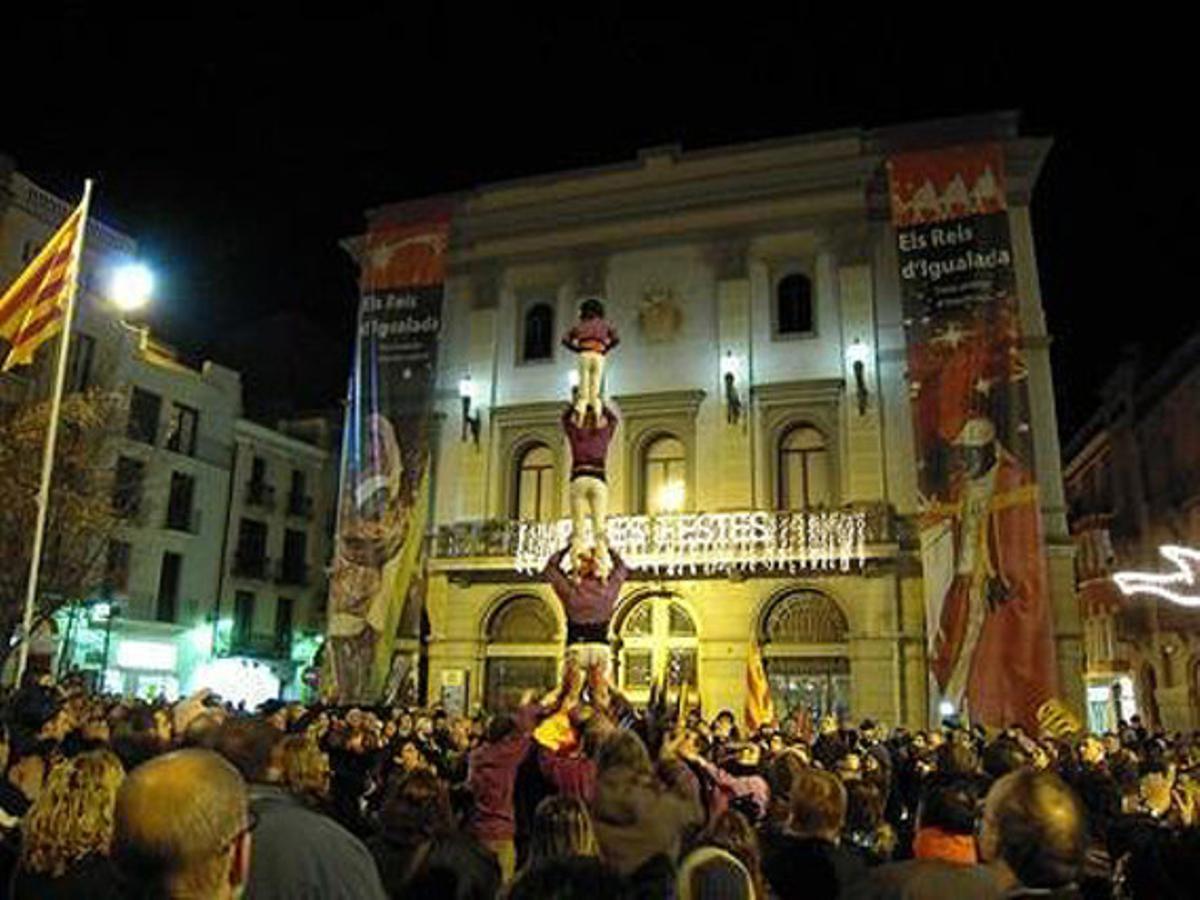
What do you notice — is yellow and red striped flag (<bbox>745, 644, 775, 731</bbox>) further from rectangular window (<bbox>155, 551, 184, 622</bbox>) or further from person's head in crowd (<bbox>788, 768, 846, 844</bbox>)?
rectangular window (<bbox>155, 551, 184, 622</bbox>)

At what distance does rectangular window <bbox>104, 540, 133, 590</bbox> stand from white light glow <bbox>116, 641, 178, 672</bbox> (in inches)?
77.3

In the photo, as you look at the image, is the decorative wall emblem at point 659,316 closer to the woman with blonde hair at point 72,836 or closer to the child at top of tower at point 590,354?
the child at top of tower at point 590,354

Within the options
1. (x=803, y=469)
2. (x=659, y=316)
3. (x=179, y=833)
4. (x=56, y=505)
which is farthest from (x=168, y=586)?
(x=179, y=833)

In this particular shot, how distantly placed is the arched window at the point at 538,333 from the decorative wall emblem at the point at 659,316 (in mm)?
2882

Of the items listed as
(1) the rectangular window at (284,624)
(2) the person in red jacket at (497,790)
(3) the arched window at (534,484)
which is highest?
(3) the arched window at (534,484)

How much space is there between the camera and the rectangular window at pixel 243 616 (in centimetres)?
3919

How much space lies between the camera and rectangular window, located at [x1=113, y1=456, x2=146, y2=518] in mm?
33188

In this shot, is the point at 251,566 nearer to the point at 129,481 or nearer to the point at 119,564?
the point at 119,564

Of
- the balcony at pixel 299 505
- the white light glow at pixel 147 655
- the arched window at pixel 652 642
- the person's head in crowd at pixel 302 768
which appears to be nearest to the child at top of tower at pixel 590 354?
the person's head in crowd at pixel 302 768

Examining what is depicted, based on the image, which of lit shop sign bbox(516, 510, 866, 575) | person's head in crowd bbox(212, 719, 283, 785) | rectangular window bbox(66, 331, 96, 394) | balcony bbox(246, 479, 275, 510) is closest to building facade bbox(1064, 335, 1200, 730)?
lit shop sign bbox(516, 510, 866, 575)

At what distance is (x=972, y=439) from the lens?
23.0m

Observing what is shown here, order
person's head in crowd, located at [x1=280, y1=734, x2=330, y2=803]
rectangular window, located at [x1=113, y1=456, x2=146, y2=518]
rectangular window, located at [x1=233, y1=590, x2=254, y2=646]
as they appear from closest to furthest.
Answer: person's head in crowd, located at [x1=280, y1=734, x2=330, y2=803], rectangular window, located at [x1=113, y1=456, x2=146, y2=518], rectangular window, located at [x1=233, y1=590, x2=254, y2=646]

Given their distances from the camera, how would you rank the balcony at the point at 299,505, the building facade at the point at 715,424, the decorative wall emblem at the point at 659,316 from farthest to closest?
the balcony at the point at 299,505
the decorative wall emblem at the point at 659,316
the building facade at the point at 715,424

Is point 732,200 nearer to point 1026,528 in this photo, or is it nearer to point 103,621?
point 1026,528
